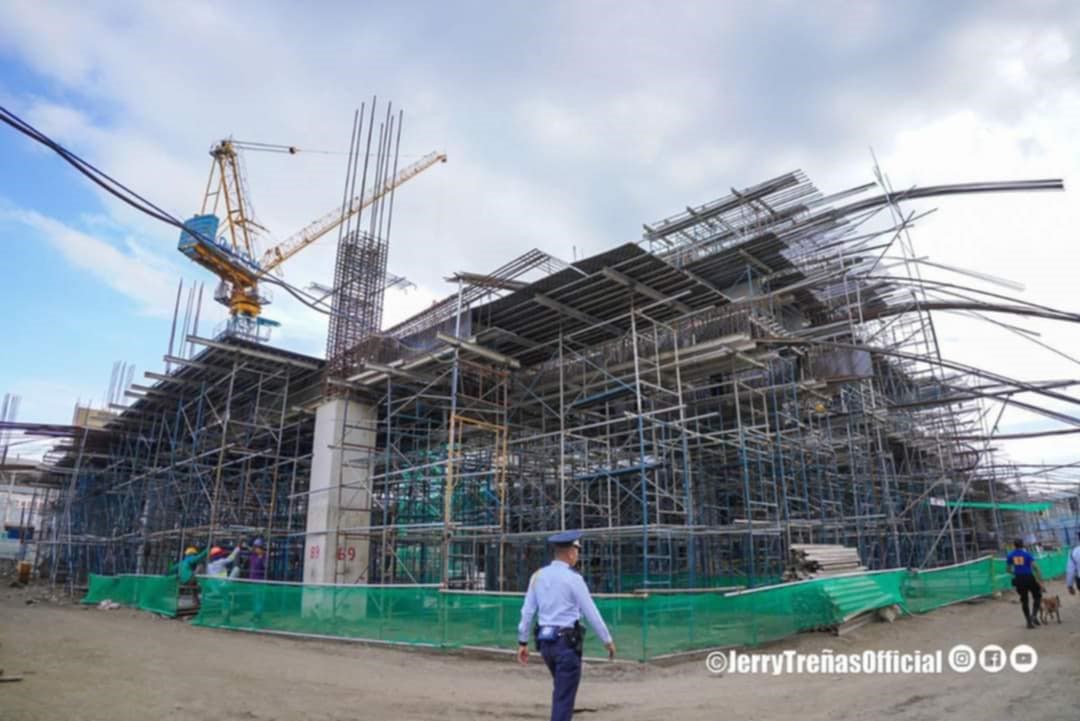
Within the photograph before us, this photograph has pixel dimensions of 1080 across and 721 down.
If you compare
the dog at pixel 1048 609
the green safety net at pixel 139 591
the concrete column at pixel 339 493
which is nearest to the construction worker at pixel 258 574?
the concrete column at pixel 339 493

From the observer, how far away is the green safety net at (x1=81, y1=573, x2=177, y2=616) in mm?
16359

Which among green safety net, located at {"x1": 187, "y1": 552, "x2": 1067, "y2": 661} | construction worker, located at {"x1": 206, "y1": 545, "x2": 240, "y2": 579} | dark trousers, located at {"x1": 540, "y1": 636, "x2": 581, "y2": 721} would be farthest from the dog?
construction worker, located at {"x1": 206, "y1": 545, "x2": 240, "y2": 579}

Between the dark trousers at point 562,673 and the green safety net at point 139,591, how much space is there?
14.5m

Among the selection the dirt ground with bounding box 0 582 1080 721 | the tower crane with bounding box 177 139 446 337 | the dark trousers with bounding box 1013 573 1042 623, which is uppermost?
the tower crane with bounding box 177 139 446 337

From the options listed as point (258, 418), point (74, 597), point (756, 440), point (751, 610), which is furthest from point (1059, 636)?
point (74, 597)

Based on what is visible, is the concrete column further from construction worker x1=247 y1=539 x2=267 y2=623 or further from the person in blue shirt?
the person in blue shirt

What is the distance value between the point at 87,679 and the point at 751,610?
8.88 metres

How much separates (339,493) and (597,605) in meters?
10.3

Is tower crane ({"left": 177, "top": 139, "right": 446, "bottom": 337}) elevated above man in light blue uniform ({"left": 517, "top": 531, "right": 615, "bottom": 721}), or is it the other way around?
tower crane ({"left": 177, "top": 139, "right": 446, "bottom": 337})

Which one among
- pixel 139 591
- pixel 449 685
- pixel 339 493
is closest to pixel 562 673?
pixel 449 685

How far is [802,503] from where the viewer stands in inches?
712

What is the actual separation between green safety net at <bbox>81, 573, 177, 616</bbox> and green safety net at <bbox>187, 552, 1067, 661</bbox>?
7.33 feet

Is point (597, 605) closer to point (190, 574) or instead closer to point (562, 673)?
point (562, 673)

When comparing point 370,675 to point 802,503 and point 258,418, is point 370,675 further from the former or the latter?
point 258,418
